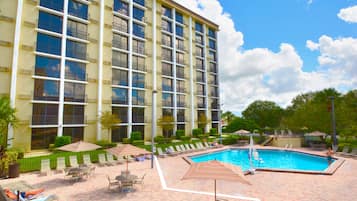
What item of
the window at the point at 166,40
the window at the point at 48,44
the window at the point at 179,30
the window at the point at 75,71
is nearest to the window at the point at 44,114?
the window at the point at 75,71

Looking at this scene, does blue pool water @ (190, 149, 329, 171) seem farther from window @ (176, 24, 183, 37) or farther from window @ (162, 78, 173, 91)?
window @ (176, 24, 183, 37)

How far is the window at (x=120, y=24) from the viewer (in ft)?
106

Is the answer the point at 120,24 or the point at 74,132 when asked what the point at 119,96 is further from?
the point at 120,24

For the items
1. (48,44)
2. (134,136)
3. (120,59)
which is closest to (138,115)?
(134,136)

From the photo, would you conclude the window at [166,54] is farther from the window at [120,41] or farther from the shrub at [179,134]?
the shrub at [179,134]

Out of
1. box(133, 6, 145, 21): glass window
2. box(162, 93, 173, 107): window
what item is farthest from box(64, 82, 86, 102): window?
box(133, 6, 145, 21): glass window

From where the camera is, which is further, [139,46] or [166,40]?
[166,40]

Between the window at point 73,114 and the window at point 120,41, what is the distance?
10.8m

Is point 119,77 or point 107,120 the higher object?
point 119,77

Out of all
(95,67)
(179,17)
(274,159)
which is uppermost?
(179,17)

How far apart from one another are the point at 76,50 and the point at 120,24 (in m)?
8.64

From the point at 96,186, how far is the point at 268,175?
10780 millimetres

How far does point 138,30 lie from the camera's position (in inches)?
1387

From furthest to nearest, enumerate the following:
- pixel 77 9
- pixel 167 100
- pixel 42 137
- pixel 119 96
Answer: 1. pixel 167 100
2. pixel 119 96
3. pixel 77 9
4. pixel 42 137
